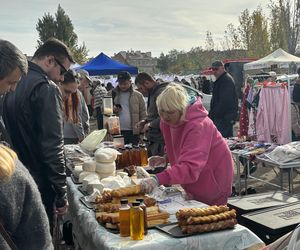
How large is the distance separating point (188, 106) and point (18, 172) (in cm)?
151

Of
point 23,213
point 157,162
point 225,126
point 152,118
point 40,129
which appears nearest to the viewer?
point 23,213

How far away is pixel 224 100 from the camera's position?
6836mm

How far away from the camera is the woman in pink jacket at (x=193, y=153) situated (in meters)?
2.65

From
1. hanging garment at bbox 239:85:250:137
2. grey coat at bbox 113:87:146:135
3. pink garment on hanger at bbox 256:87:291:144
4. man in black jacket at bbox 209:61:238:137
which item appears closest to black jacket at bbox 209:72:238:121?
man in black jacket at bbox 209:61:238:137

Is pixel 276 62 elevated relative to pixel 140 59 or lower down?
lower down

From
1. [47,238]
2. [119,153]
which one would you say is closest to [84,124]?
[119,153]

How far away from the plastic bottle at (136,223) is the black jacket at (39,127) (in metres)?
0.74

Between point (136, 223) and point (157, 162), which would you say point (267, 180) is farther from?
point (136, 223)

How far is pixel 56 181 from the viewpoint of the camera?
8.66 feet

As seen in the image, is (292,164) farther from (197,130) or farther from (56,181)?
(56,181)

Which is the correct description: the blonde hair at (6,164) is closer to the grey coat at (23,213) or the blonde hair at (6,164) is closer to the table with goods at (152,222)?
the grey coat at (23,213)

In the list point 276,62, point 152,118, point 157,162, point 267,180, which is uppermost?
point 276,62

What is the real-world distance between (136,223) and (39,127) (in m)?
0.94

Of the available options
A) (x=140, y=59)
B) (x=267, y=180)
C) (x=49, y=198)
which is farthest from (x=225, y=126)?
(x=140, y=59)
